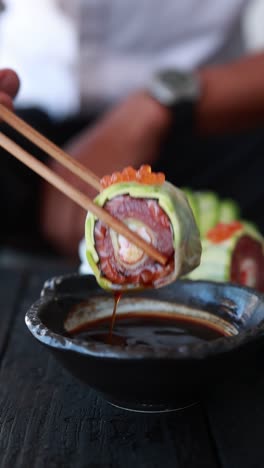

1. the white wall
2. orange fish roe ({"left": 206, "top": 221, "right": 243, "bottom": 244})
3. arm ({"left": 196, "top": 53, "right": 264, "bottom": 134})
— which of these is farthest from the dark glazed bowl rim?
the white wall

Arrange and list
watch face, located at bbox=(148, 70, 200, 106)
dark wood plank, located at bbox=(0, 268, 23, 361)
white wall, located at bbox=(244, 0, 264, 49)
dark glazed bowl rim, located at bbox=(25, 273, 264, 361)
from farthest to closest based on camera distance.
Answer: white wall, located at bbox=(244, 0, 264, 49) < watch face, located at bbox=(148, 70, 200, 106) < dark wood plank, located at bbox=(0, 268, 23, 361) < dark glazed bowl rim, located at bbox=(25, 273, 264, 361)

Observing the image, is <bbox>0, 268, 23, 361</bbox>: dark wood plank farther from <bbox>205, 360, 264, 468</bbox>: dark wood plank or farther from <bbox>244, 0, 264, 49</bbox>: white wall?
<bbox>244, 0, 264, 49</bbox>: white wall

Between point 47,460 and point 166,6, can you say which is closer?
point 47,460

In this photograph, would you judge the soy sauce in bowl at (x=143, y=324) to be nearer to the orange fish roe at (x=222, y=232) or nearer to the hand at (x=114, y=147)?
the orange fish roe at (x=222, y=232)

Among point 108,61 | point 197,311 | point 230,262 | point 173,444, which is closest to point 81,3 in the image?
point 108,61

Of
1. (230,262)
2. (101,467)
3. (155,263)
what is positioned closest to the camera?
(101,467)

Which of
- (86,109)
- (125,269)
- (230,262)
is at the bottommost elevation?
(86,109)

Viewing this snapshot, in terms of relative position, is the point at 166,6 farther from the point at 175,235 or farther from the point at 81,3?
the point at 175,235
